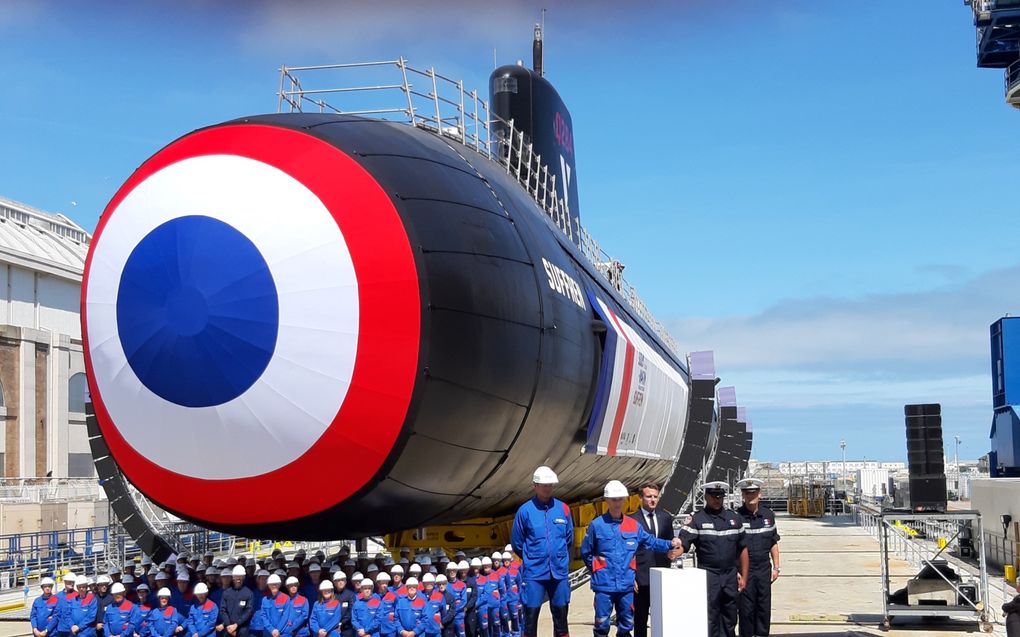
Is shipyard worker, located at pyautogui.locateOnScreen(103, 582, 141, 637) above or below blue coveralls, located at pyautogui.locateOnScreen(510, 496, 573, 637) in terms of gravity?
below

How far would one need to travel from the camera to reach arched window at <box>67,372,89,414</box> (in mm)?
44375

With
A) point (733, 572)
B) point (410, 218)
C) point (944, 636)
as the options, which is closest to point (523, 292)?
point (410, 218)

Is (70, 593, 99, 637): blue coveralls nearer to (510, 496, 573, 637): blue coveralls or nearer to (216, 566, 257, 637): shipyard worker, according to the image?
(216, 566, 257, 637): shipyard worker

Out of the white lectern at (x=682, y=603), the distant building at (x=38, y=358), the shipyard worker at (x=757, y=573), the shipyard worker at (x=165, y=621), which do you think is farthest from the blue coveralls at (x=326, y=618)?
the distant building at (x=38, y=358)

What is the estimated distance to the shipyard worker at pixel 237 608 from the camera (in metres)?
9.79

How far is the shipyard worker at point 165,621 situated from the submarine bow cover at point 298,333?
5.33 ft

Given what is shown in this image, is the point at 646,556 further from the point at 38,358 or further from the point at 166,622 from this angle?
Answer: the point at 38,358

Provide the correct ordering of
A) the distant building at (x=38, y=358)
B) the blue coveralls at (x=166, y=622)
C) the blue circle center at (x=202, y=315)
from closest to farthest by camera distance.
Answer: the blue circle center at (x=202, y=315), the blue coveralls at (x=166, y=622), the distant building at (x=38, y=358)

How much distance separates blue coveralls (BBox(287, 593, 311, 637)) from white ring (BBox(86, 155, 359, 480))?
189cm

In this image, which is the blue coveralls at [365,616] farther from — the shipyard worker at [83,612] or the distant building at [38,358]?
the distant building at [38,358]

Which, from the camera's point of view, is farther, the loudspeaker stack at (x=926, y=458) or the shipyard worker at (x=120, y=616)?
the loudspeaker stack at (x=926, y=458)

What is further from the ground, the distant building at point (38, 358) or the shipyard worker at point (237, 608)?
the distant building at point (38, 358)

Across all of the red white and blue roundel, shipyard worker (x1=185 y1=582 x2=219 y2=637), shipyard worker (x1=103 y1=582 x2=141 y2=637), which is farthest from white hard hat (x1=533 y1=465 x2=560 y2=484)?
shipyard worker (x1=103 y1=582 x2=141 y2=637)

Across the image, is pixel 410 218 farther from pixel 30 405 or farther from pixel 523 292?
pixel 30 405
